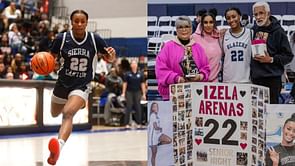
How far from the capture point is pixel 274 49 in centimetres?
477

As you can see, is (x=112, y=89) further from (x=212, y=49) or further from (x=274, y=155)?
(x=274, y=155)

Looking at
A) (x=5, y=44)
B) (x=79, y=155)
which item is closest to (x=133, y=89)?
(x=5, y=44)

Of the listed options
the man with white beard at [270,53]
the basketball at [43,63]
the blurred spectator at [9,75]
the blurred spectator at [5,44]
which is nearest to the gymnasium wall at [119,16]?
the blurred spectator at [5,44]

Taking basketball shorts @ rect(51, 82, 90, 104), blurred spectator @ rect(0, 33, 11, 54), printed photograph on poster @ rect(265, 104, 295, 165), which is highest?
blurred spectator @ rect(0, 33, 11, 54)

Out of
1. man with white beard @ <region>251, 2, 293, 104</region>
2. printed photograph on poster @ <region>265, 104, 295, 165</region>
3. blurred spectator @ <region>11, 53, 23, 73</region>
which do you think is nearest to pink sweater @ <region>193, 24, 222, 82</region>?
man with white beard @ <region>251, 2, 293, 104</region>

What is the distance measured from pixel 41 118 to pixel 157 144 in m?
9.23

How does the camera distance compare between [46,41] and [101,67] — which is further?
[101,67]

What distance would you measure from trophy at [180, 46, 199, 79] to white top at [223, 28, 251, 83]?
26 cm

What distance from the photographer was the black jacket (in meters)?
4.72

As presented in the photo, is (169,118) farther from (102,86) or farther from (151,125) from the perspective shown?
(102,86)

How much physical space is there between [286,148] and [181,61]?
1125 mm

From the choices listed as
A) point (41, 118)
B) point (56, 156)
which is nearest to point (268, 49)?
point (56, 156)

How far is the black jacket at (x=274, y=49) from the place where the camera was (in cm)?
472

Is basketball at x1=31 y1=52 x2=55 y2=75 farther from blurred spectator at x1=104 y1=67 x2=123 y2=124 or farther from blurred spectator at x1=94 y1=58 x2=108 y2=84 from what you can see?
blurred spectator at x1=94 y1=58 x2=108 y2=84
